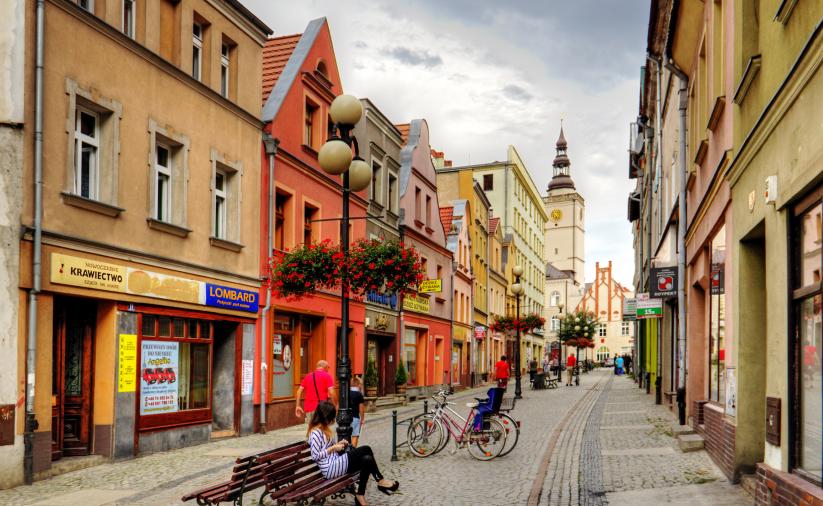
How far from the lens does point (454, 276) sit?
1563 inches

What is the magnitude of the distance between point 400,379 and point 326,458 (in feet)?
65.3

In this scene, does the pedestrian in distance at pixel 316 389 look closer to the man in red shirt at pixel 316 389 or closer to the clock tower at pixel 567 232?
the man in red shirt at pixel 316 389

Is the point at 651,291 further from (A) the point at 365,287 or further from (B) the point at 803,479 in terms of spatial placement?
(B) the point at 803,479

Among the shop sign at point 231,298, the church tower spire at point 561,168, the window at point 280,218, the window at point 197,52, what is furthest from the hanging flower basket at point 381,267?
the church tower spire at point 561,168

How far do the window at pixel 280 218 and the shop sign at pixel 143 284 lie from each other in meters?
2.32

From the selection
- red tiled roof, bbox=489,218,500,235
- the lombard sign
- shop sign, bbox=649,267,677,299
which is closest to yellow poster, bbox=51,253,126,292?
shop sign, bbox=649,267,677,299

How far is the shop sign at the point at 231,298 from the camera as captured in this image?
1655cm

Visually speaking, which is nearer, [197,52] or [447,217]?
[197,52]

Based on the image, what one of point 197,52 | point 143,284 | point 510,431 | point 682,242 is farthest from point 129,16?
point 682,242

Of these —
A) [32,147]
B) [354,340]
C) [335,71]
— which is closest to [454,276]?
[354,340]

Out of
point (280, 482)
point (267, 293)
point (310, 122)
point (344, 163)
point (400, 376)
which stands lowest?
point (400, 376)

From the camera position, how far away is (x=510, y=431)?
1442 centimetres

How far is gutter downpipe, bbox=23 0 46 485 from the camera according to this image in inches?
446

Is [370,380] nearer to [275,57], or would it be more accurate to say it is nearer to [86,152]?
[275,57]
